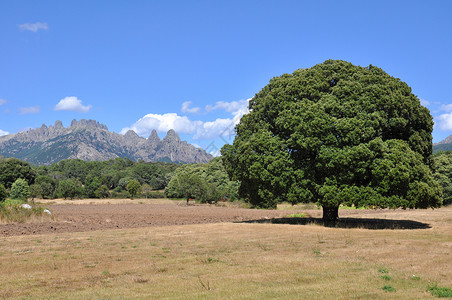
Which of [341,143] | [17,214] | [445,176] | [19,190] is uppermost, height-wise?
[341,143]

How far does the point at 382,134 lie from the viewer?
2877cm

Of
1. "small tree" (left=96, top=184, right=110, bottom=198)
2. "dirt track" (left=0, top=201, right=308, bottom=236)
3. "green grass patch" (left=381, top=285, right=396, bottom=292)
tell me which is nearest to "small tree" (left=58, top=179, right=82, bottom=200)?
"small tree" (left=96, top=184, right=110, bottom=198)

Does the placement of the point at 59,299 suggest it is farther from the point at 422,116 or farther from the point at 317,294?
the point at 422,116

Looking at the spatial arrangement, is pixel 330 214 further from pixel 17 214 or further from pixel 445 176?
pixel 445 176

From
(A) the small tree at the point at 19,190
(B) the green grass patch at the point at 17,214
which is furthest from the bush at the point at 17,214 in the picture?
(A) the small tree at the point at 19,190

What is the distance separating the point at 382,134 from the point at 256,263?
19.7 m

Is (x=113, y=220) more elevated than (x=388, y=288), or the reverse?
(x=388, y=288)

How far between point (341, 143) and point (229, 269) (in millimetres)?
17049

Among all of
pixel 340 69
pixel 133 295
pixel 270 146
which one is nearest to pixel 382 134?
pixel 340 69

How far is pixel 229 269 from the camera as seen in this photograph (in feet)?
40.5

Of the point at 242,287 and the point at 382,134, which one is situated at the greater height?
the point at 382,134

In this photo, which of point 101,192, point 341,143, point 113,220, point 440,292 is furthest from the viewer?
point 101,192

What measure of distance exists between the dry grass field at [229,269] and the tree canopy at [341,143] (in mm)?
6733

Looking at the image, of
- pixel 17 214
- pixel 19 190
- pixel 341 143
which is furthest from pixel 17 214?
pixel 19 190
